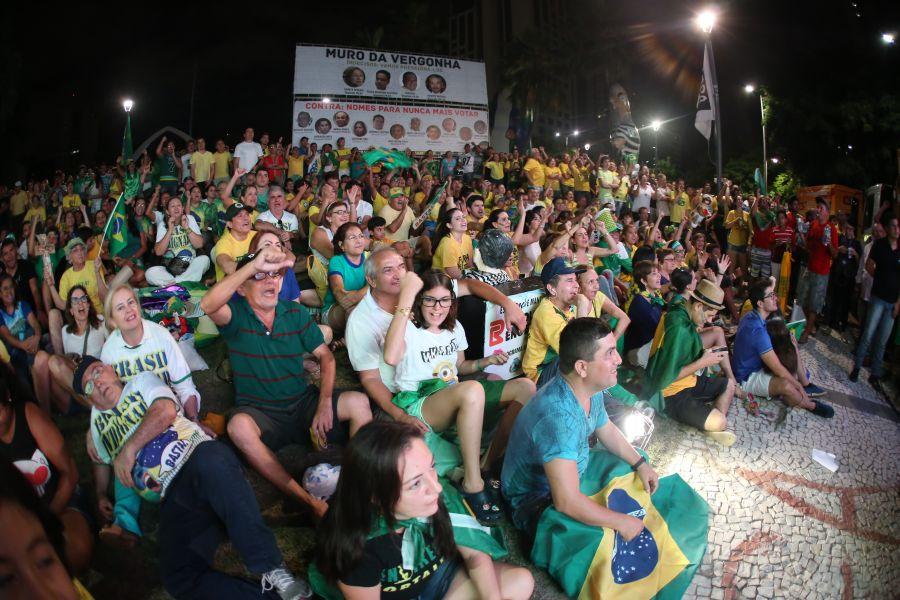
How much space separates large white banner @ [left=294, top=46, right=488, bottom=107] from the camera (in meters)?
18.3

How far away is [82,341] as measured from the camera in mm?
4914

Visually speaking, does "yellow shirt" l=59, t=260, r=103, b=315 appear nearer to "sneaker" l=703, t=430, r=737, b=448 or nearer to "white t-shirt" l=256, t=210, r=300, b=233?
"white t-shirt" l=256, t=210, r=300, b=233

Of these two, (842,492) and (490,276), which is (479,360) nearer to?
(490,276)

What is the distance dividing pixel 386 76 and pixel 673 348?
1673 cm

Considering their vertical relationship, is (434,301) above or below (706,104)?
below

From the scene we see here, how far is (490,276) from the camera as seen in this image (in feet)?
18.7

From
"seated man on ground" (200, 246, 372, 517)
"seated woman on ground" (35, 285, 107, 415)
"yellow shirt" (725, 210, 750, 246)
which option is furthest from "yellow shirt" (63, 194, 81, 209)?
"yellow shirt" (725, 210, 750, 246)

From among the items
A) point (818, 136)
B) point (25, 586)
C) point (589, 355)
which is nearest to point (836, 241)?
point (589, 355)

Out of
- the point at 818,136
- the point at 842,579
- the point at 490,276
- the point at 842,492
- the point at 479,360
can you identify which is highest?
the point at 818,136

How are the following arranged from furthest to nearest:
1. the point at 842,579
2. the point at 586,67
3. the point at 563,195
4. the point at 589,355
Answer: the point at 586,67
the point at 563,195
the point at 842,579
the point at 589,355

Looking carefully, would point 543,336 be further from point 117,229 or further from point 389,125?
point 389,125

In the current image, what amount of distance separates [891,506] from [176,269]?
7909 mm

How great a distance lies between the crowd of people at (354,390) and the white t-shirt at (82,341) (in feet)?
0.05

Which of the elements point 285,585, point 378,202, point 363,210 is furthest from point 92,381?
point 378,202
